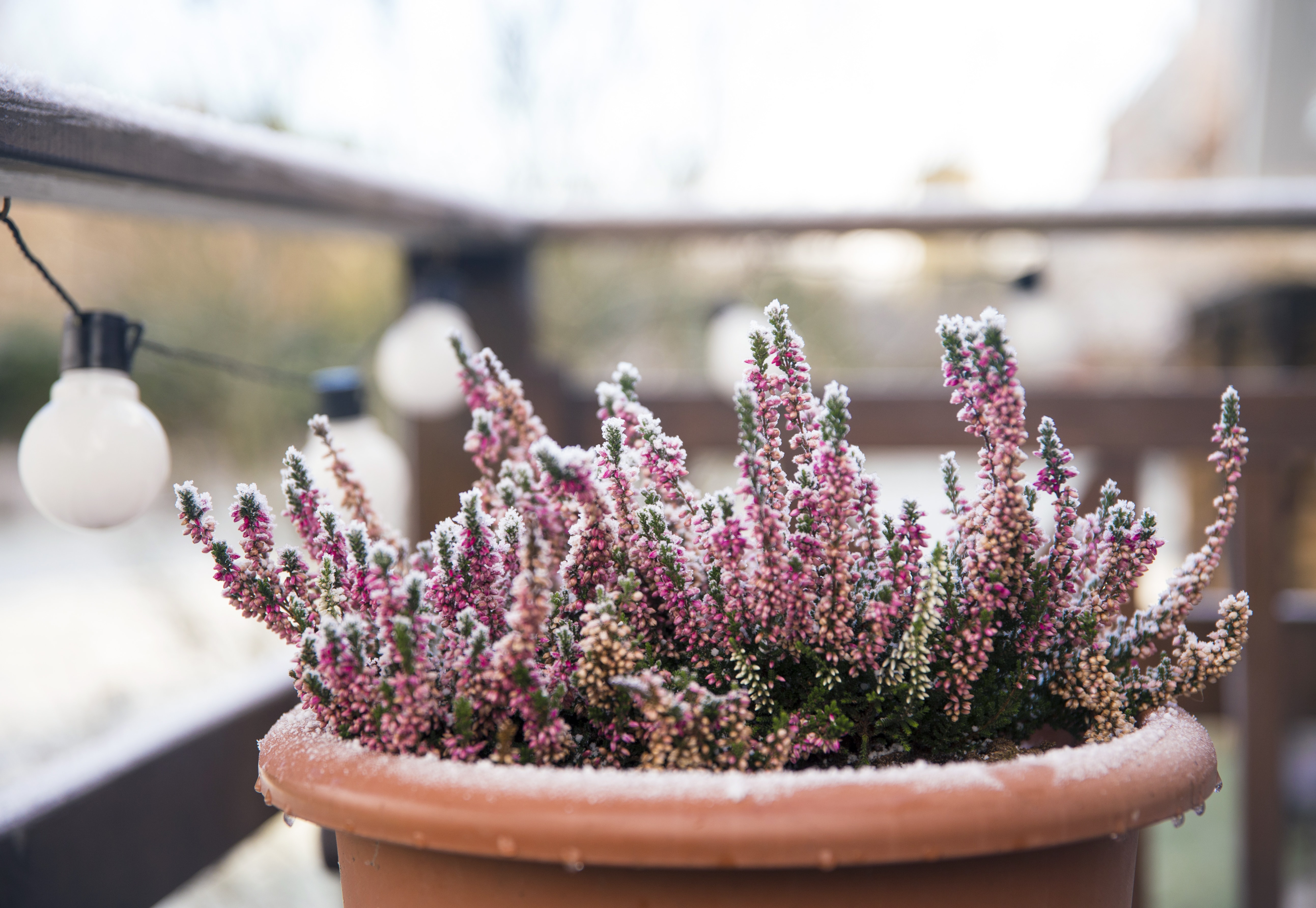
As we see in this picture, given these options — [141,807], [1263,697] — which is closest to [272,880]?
[141,807]

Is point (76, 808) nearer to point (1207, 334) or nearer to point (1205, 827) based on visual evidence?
point (1205, 827)

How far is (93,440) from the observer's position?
1.03 meters

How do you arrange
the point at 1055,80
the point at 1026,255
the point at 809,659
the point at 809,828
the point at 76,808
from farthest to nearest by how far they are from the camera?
the point at 1026,255, the point at 1055,80, the point at 76,808, the point at 809,659, the point at 809,828

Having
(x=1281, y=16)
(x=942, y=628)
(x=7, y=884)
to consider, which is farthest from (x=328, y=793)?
(x=1281, y=16)

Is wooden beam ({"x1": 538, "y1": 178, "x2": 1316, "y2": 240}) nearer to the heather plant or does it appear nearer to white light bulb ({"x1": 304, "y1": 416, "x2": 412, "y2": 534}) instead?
white light bulb ({"x1": 304, "y1": 416, "x2": 412, "y2": 534})

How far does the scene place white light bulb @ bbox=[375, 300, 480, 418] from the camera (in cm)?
191

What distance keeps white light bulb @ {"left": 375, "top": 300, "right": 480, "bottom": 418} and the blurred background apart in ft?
1.55

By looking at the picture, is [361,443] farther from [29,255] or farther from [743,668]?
[743,668]

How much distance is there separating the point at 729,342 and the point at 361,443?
4.30 feet

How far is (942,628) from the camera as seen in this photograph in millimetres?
748

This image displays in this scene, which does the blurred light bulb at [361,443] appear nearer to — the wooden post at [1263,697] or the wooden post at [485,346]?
the wooden post at [485,346]

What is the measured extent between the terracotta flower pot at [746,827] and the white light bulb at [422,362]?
1.30 m

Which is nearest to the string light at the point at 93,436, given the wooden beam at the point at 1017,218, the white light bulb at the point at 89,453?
the white light bulb at the point at 89,453

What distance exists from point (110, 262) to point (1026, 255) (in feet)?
13.1
